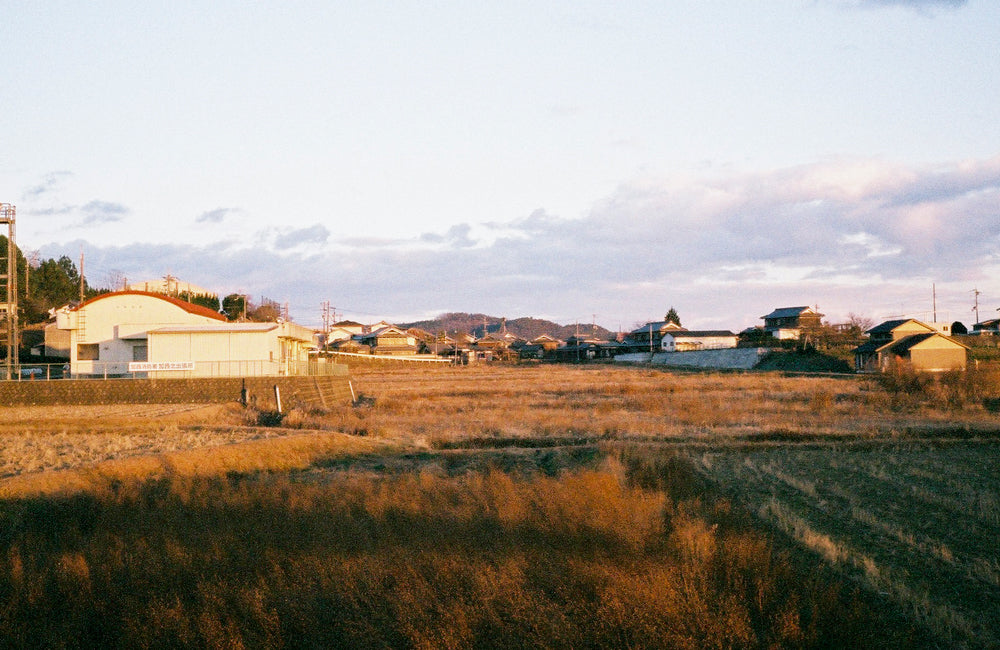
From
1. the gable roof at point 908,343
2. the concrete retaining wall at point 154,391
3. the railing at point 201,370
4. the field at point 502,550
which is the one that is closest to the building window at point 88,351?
the railing at point 201,370

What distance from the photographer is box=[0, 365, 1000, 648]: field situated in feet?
20.2

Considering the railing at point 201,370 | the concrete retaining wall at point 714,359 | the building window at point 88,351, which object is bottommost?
the concrete retaining wall at point 714,359

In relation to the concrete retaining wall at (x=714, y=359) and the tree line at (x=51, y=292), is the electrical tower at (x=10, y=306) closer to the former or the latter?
the tree line at (x=51, y=292)

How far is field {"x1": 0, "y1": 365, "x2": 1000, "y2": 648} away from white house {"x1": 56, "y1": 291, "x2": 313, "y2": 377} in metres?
18.5

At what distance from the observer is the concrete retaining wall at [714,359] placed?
68.8m

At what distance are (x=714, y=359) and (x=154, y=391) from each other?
5407 centimetres

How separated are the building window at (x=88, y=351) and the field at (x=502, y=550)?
2444cm

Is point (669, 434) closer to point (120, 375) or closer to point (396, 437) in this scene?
point (396, 437)

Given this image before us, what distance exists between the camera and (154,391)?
33.5m

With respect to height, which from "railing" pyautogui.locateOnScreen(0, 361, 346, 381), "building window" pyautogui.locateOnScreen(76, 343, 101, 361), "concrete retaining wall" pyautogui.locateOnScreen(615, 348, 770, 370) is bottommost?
"concrete retaining wall" pyautogui.locateOnScreen(615, 348, 770, 370)

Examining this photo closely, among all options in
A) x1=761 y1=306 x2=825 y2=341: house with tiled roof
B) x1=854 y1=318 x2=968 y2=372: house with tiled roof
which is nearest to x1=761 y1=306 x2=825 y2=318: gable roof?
x1=761 y1=306 x2=825 y2=341: house with tiled roof

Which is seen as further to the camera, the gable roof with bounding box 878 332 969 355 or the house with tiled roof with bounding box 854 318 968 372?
the gable roof with bounding box 878 332 969 355

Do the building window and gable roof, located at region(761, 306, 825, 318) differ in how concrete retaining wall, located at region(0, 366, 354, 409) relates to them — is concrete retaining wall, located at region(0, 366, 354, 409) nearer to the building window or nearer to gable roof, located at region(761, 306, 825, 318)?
the building window

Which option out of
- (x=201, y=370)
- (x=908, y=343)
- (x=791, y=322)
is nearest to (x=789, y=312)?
(x=791, y=322)
